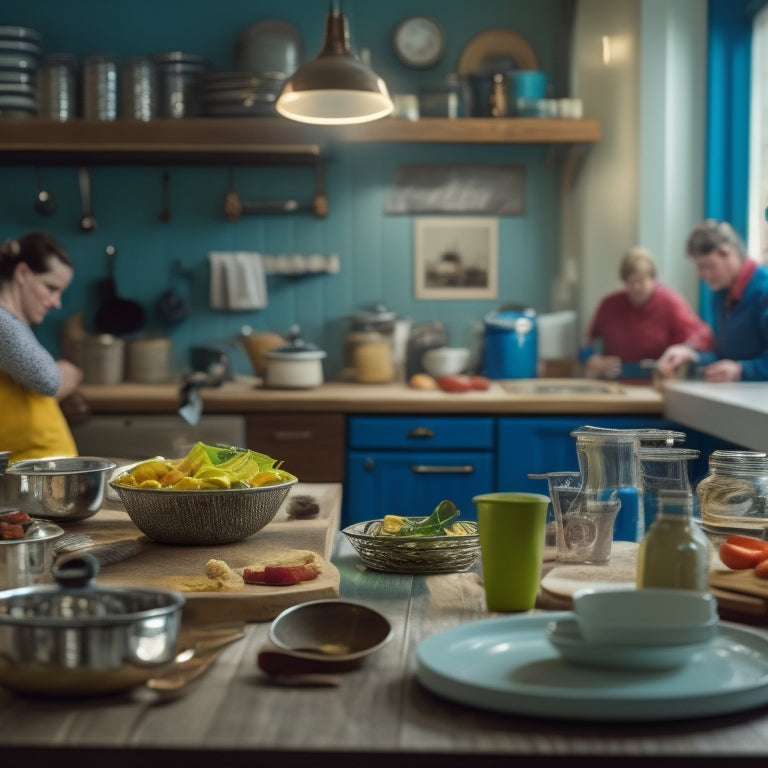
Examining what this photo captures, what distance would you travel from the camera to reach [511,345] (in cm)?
447

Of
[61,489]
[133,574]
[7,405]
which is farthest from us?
[7,405]

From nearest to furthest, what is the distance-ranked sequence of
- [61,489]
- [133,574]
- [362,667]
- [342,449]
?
1. [362,667]
2. [133,574]
3. [61,489]
4. [342,449]

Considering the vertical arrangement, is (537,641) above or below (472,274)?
below

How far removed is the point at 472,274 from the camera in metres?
4.84

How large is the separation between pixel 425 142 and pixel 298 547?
318 centimetres

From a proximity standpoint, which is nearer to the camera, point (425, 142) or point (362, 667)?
point (362, 667)

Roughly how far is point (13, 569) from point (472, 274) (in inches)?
146

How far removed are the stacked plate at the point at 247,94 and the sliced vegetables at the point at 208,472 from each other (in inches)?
113

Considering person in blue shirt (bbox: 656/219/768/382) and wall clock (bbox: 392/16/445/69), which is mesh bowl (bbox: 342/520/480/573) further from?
wall clock (bbox: 392/16/445/69)

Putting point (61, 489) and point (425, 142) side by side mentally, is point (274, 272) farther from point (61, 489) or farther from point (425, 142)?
point (61, 489)

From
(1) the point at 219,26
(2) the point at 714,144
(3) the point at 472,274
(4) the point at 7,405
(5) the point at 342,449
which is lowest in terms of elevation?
(5) the point at 342,449

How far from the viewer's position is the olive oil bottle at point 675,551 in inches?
44.1

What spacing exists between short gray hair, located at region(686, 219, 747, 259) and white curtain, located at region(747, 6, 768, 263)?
41cm

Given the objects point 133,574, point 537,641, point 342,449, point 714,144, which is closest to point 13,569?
point 133,574
